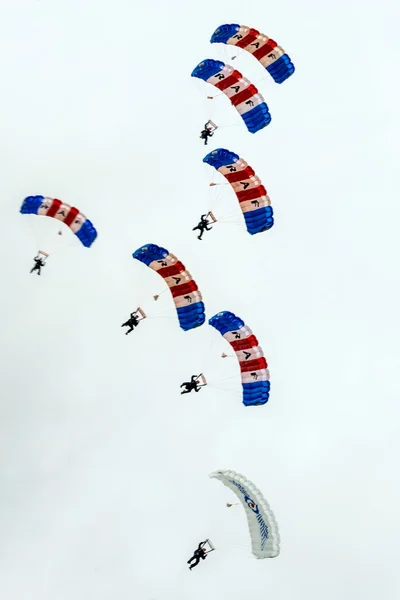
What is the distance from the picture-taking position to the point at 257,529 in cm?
5262

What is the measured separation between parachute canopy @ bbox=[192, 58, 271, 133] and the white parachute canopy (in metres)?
20.0

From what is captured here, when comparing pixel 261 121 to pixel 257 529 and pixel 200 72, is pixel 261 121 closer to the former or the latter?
pixel 200 72

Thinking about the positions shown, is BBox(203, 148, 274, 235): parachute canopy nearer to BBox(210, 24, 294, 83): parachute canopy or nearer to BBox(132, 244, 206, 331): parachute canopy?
BBox(132, 244, 206, 331): parachute canopy

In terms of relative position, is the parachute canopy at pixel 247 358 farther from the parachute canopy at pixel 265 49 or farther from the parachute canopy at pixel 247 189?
the parachute canopy at pixel 265 49

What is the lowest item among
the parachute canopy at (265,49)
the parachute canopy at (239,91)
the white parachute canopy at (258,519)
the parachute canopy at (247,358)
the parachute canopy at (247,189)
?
the white parachute canopy at (258,519)

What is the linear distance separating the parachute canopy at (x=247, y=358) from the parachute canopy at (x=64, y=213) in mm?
7583

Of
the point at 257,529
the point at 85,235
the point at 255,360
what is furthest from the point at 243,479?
the point at 85,235

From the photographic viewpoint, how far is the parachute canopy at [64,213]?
55.3 m

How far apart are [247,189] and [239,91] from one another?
23.1 ft

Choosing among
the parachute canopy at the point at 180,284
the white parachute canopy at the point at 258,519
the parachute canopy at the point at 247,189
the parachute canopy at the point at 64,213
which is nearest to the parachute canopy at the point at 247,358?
the parachute canopy at the point at 180,284

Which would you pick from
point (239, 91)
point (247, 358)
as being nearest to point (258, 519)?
point (247, 358)

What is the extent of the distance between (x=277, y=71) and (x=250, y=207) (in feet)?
34.0

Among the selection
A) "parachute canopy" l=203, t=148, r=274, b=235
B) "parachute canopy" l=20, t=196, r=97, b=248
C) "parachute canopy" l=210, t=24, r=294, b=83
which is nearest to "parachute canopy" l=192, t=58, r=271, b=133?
"parachute canopy" l=210, t=24, r=294, b=83

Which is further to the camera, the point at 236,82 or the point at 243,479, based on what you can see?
the point at 236,82
